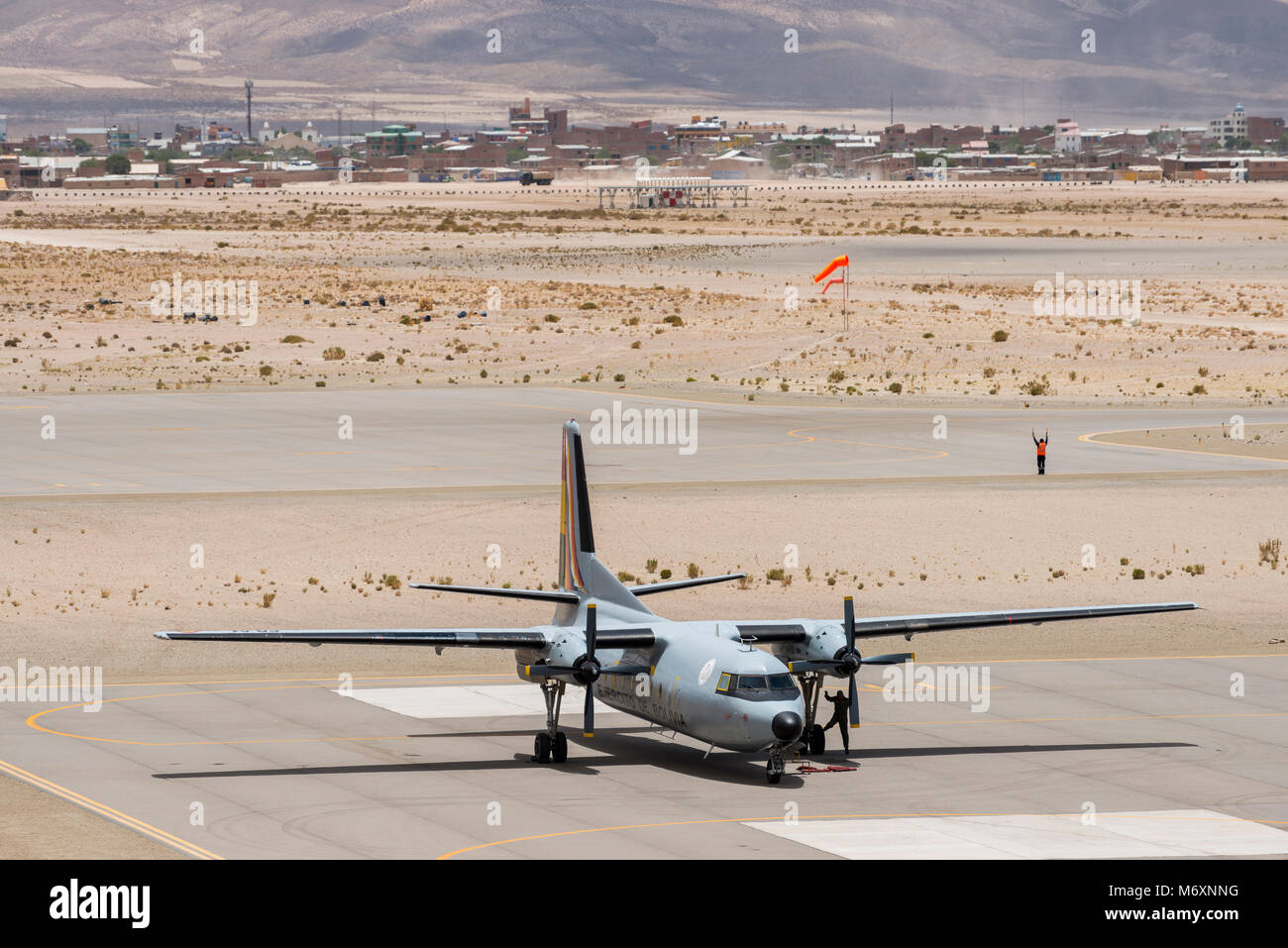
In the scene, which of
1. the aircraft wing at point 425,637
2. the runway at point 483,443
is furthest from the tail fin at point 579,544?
the runway at point 483,443

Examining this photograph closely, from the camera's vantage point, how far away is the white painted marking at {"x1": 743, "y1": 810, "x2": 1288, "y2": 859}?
30.7m

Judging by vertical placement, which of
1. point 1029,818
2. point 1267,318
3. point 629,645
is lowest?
point 1029,818

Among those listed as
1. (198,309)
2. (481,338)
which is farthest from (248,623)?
(198,309)

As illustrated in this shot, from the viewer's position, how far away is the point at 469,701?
43.9 metres

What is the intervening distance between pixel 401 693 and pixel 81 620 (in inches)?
432

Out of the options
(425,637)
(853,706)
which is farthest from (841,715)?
(425,637)

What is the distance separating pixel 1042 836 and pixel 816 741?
22.0ft

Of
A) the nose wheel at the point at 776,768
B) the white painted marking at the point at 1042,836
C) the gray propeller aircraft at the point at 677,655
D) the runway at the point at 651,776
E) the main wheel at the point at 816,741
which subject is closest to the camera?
the white painted marking at the point at 1042,836

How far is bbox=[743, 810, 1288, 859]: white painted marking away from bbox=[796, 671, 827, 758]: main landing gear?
3.79 m

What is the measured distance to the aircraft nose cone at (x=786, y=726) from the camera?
3369cm

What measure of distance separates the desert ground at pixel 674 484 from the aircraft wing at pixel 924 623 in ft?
33.1

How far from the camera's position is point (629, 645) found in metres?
36.2

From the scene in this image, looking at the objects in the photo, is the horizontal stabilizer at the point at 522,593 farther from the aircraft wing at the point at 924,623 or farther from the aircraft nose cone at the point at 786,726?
the aircraft nose cone at the point at 786,726
